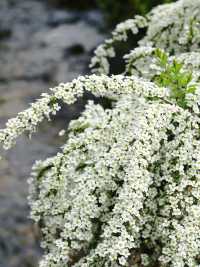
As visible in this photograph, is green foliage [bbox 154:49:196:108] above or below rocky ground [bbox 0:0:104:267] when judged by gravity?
below

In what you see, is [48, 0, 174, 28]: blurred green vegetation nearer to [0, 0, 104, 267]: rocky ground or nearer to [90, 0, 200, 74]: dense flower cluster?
[0, 0, 104, 267]: rocky ground

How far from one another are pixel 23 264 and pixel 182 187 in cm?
200

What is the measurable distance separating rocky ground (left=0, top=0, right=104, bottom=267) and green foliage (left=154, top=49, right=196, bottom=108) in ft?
6.21

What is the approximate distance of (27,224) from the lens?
12.1 feet

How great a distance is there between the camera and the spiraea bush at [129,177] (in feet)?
5.30

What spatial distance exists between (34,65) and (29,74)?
0.17 m

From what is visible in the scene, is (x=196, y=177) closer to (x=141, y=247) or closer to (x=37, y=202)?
(x=141, y=247)

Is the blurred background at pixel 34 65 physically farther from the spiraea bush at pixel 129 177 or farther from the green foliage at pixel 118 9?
the spiraea bush at pixel 129 177

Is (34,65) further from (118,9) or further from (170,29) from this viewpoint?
(170,29)

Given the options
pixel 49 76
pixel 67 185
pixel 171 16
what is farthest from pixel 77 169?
pixel 49 76

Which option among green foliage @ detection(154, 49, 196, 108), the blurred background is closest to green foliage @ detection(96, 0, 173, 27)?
the blurred background

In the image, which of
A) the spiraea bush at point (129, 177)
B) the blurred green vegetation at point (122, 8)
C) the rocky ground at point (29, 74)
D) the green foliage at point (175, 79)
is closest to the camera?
the spiraea bush at point (129, 177)

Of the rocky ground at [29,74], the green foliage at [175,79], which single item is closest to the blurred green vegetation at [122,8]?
the rocky ground at [29,74]

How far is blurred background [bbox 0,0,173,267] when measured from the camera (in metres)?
3.67
